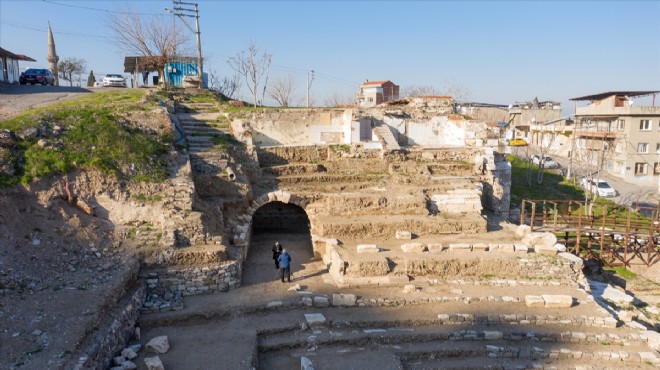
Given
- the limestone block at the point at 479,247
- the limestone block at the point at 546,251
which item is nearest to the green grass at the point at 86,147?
the limestone block at the point at 479,247

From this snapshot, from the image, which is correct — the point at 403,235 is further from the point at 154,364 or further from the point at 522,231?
the point at 154,364

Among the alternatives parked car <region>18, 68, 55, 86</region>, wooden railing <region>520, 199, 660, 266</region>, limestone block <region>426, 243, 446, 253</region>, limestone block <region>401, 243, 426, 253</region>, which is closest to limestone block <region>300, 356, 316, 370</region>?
limestone block <region>401, 243, 426, 253</region>

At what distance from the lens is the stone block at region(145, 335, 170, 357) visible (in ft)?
25.4

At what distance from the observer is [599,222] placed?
1709 centimetres

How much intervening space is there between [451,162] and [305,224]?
6.03m

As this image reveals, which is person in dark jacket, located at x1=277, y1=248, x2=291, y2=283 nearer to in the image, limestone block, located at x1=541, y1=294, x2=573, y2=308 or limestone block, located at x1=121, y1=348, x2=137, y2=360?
limestone block, located at x1=121, y1=348, x2=137, y2=360

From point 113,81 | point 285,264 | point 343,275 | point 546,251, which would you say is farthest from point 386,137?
point 113,81

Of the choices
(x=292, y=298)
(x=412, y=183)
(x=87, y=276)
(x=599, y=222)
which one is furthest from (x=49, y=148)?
(x=599, y=222)

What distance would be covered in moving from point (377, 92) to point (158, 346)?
3125 cm

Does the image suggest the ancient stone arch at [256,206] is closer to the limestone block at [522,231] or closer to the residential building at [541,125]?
the limestone block at [522,231]

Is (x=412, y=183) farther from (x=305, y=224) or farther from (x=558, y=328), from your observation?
(x=558, y=328)

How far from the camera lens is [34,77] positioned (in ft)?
76.3

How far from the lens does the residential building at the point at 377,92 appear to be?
3594 cm

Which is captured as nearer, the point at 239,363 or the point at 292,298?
the point at 239,363
